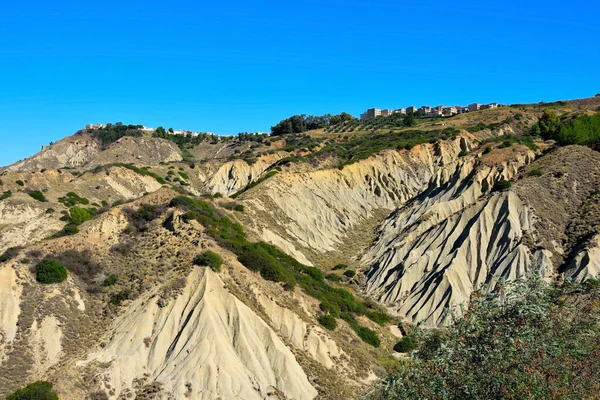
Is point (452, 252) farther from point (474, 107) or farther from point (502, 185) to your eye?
point (474, 107)

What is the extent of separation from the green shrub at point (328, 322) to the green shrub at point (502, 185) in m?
26.2

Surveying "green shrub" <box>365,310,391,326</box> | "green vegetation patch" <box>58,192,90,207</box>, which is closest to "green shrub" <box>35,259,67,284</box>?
"green shrub" <box>365,310,391,326</box>

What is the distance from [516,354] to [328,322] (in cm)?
2263

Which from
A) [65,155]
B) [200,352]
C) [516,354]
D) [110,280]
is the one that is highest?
[65,155]

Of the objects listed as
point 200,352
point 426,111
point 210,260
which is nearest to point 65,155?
point 426,111

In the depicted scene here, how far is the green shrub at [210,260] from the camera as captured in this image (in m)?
34.2

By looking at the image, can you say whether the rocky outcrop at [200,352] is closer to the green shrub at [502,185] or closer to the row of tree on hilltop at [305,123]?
the green shrub at [502,185]

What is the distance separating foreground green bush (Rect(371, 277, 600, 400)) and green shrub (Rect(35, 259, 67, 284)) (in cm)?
2582

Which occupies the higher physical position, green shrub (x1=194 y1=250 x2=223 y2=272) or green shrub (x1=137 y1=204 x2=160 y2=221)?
green shrub (x1=137 y1=204 x2=160 y2=221)

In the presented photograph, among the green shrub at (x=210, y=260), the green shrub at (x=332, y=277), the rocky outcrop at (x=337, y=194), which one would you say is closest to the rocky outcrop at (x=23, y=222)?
the rocky outcrop at (x=337, y=194)

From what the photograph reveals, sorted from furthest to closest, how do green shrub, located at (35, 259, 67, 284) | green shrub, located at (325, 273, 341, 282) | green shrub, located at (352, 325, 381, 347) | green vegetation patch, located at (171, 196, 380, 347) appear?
green shrub, located at (325, 273, 341, 282)
green vegetation patch, located at (171, 196, 380, 347)
green shrub, located at (352, 325, 381, 347)
green shrub, located at (35, 259, 67, 284)

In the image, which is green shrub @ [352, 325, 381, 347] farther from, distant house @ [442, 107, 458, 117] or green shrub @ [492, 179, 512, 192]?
distant house @ [442, 107, 458, 117]

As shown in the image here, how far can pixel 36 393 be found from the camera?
2525 cm

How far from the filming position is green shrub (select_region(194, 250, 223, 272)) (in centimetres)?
3419
